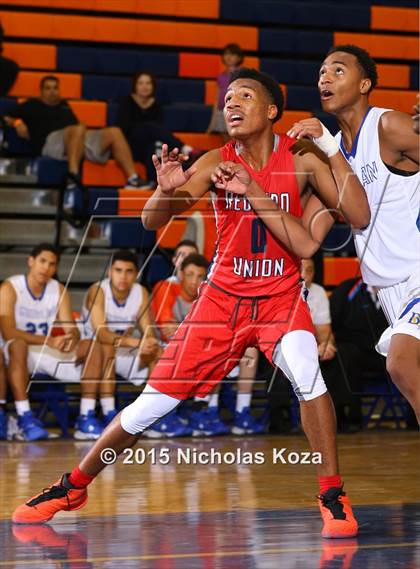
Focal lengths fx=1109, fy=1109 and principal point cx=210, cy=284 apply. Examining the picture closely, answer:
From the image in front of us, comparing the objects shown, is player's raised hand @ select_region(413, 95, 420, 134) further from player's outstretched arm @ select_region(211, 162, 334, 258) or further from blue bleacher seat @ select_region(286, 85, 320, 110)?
blue bleacher seat @ select_region(286, 85, 320, 110)

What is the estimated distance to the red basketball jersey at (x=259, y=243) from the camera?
4.23 m

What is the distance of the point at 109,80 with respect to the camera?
36.8 feet

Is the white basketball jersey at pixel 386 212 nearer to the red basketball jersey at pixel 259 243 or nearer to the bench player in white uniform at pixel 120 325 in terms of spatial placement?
the red basketball jersey at pixel 259 243

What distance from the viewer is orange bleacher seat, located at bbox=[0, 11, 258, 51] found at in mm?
11461

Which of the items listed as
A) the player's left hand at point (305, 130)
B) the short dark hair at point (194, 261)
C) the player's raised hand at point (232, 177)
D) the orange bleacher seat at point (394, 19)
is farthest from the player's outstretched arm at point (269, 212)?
the orange bleacher seat at point (394, 19)

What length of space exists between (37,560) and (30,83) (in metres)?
8.01

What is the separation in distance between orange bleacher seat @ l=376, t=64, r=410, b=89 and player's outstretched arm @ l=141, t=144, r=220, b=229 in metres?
8.38

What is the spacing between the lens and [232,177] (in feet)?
13.3

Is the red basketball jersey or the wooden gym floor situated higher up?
the red basketball jersey

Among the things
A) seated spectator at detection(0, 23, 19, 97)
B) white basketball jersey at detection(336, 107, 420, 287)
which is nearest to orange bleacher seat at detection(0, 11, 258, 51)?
seated spectator at detection(0, 23, 19, 97)

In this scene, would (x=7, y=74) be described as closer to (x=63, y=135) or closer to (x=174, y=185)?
(x=63, y=135)

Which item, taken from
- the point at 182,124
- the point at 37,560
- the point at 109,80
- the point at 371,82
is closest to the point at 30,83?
the point at 109,80

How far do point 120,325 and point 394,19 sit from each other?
6644mm

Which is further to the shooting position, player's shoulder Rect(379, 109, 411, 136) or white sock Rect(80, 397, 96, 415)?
white sock Rect(80, 397, 96, 415)
